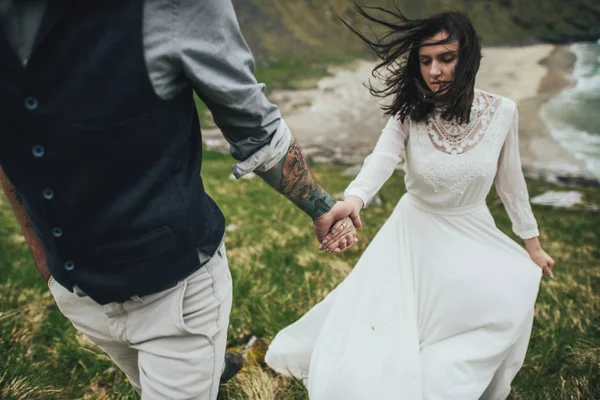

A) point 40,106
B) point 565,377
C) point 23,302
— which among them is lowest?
point 23,302

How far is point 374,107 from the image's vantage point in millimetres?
31203

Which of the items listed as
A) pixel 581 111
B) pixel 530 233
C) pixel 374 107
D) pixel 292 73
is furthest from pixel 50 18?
pixel 292 73

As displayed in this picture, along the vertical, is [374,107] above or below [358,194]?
below

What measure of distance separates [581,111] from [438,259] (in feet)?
86.8

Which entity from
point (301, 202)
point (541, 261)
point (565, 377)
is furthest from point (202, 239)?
point (565, 377)

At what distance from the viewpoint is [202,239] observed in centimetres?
185

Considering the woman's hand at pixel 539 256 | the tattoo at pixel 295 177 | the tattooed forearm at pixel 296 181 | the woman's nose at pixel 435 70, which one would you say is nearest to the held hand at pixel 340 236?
the tattooed forearm at pixel 296 181

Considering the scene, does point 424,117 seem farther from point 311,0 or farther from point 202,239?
point 311,0

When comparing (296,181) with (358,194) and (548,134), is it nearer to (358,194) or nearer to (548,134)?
(358,194)

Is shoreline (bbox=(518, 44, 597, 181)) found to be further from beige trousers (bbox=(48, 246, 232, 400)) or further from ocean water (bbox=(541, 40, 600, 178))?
beige trousers (bbox=(48, 246, 232, 400))

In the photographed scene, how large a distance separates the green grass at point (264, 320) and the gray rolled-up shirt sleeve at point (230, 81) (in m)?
1.90

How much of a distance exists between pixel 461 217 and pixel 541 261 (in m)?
0.62

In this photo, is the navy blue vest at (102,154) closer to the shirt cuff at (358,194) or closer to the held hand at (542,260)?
the shirt cuff at (358,194)

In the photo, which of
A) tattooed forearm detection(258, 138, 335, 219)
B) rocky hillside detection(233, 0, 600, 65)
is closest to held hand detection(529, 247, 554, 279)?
tattooed forearm detection(258, 138, 335, 219)
